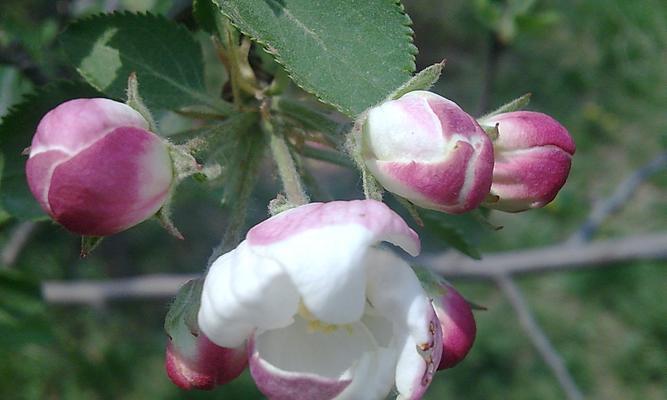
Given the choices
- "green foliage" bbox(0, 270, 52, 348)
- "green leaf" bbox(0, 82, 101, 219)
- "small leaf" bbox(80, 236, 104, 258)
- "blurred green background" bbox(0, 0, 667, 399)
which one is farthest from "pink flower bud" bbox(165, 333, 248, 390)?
"blurred green background" bbox(0, 0, 667, 399)

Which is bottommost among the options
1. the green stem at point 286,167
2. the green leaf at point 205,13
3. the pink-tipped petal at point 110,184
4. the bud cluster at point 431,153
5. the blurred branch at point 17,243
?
the blurred branch at point 17,243

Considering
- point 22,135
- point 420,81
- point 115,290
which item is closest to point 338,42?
point 420,81

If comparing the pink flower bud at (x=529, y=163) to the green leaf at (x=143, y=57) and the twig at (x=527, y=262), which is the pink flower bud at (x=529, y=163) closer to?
the green leaf at (x=143, y=57)

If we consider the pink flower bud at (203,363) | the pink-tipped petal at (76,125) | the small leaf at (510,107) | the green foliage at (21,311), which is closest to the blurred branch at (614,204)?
the small leaf at (510,107)

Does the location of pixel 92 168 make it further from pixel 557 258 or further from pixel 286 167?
pixel 557 258

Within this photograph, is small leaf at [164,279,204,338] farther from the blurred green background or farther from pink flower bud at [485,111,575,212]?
the blurred green background

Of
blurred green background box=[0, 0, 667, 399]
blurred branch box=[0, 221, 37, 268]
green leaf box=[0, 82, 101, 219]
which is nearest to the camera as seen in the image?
green leaf box=[0, 82, 101, 219]

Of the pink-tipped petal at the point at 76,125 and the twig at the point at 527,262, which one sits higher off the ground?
the pink-tipped petal at the point at 76,125

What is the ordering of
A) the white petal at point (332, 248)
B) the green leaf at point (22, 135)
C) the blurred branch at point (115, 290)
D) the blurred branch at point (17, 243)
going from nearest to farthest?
the white petal at point (332, 248) < the green leaf at point (22, 135) < the blurred branch at point (17, 243) < the blurred branch at point (115, 290)
